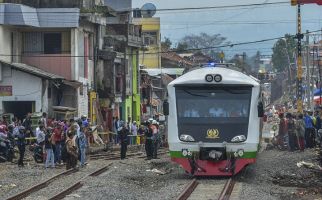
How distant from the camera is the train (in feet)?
72.1

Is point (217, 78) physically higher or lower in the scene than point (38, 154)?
higher

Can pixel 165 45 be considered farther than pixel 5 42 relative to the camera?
Yes

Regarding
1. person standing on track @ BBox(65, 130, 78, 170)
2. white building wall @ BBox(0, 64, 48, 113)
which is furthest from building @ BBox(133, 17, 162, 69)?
person standing on track @ BBox(65, 130, 78, 170)

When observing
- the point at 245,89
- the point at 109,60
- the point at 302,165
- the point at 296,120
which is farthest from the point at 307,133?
the point at 109,60

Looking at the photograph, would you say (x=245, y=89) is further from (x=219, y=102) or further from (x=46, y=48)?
(x=46, y=48)

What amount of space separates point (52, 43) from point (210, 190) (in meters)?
27.0

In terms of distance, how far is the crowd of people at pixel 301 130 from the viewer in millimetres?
33906

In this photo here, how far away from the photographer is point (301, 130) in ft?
111

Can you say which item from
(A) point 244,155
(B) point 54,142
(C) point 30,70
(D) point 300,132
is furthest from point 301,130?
(C) point 30,70

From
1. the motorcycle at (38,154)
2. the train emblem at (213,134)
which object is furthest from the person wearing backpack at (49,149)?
the train emblem at (213,134)

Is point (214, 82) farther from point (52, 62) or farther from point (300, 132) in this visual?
point (52, 62)

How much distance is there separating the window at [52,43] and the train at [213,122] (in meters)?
23.3

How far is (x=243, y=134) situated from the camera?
22094 millimetres

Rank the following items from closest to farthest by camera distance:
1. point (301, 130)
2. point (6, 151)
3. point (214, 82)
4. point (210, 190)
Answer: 1. point (210, 190)
2. point (214, 82)
3. point (6, 151)
4. point (301, 130)
